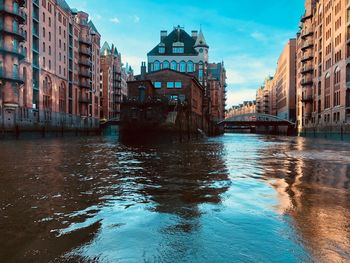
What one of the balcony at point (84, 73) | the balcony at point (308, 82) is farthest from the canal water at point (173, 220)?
the balcony at point (308, 82)

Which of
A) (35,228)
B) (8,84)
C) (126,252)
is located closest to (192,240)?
(126,252)

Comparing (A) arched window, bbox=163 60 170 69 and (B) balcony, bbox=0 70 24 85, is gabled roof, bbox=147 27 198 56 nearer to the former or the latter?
(A) arched window, bbox=163 60 170 69

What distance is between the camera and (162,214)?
6.54 meters

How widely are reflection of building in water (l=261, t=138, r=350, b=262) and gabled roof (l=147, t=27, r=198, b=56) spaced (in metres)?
88.8

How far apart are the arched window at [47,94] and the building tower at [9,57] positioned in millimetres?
14627

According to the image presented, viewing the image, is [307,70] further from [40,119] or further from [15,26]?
[15,26]

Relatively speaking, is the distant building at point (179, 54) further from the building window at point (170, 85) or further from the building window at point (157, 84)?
the building window at point (170, 85)

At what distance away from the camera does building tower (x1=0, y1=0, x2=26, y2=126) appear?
1984 inches

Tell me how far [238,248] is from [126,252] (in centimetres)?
154

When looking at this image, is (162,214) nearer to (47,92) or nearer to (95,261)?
(95,261)

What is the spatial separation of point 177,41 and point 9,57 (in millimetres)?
56830

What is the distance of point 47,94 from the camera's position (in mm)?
68562

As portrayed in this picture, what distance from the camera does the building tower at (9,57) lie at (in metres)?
50.4

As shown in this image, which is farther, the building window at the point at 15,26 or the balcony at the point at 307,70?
the balcony at the point at 307,70
